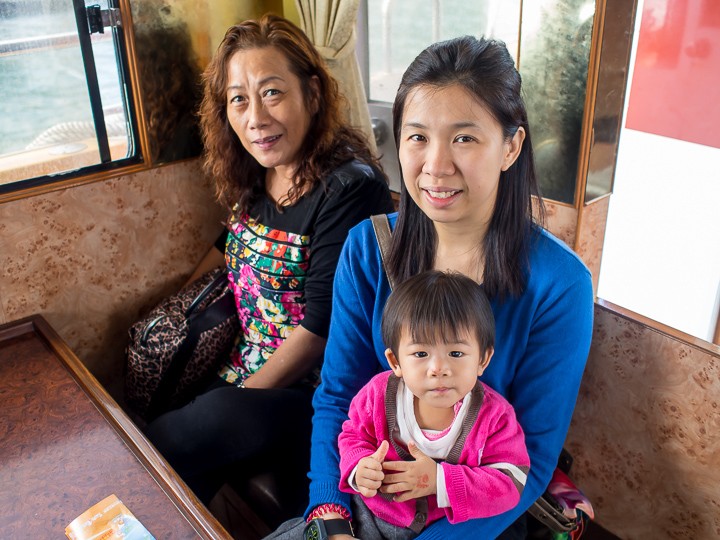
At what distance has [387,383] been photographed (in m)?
1.37

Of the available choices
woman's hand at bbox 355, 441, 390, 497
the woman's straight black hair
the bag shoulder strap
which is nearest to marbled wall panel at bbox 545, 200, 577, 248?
the woman's straight black hair

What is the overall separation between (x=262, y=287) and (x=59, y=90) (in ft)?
2.73

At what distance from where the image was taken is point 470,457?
1258 millimetres

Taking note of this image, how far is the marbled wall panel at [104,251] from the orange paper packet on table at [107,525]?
920 millimetres

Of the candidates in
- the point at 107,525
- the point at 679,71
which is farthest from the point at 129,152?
the point at 679,71

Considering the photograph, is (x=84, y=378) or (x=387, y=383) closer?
(x=387, y=383)

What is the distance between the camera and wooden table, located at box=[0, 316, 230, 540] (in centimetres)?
131

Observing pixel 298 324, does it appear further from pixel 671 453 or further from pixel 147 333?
pixel 671 453

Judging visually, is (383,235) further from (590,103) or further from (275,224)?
(590,103)

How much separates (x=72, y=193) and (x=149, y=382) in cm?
62

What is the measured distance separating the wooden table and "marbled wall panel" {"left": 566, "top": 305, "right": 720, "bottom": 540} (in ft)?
3.25

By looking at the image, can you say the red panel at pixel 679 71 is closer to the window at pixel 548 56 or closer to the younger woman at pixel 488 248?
the window at pixel 548 56

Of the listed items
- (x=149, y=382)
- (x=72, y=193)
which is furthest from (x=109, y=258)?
(x=149, y=382)

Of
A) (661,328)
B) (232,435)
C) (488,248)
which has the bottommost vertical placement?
(232,435)
